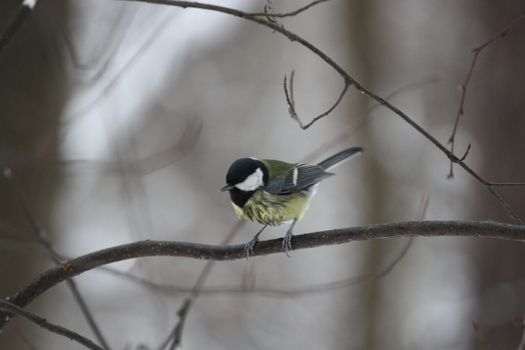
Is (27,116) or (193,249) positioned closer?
(193,249)

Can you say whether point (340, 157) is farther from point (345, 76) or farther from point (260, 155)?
point (260, 155)

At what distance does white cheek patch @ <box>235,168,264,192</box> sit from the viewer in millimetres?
Result: 2521

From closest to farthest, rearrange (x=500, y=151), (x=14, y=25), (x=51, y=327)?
(x=51, y=327) < (x=14, y=25) < (x=500, y=151)

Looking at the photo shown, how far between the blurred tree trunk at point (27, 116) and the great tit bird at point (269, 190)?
5.37ft

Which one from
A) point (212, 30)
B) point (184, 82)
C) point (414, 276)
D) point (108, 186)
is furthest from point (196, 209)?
point (414, 276)

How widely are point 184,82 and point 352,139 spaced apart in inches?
85.2

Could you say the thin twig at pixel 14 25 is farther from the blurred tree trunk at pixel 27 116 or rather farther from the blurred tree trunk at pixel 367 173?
the blurred tree trunk at pixel 367 173

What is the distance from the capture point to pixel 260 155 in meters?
6.77

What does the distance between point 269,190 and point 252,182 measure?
0.11 metres

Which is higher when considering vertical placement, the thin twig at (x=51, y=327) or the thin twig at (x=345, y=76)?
the thin twig at (x=345, y=76)

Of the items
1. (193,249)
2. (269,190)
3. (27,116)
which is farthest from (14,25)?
(27,116)

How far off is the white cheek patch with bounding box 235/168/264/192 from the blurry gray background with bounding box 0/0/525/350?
509mm

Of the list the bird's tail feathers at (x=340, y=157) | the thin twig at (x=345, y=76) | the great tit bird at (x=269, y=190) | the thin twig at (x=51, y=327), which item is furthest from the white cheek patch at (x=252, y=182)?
the thin twig at (x=51, y=327)

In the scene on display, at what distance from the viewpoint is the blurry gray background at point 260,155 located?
381 centimetres
